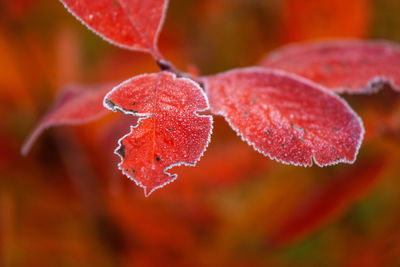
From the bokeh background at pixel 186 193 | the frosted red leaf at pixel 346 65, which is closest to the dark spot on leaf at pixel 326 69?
the frosted red leaf at pixel 346 65

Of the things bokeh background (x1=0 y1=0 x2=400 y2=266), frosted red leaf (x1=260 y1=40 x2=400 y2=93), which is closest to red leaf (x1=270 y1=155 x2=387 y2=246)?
bokeh background (x1=0 y1=0 x2=400 y2=266)

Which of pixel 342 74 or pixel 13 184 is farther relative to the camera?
pixel 13 184

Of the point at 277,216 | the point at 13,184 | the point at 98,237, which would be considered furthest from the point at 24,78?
the point at 277,216

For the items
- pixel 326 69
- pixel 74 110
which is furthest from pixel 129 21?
pixel 326 69

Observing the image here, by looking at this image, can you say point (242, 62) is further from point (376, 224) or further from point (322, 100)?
point (322, 100)

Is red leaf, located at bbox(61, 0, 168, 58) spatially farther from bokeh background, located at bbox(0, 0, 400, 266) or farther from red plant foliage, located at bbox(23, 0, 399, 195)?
bokeh background, located at bbox(0, 0, 400, 266)

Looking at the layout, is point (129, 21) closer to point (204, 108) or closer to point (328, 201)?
point (204, 108)
